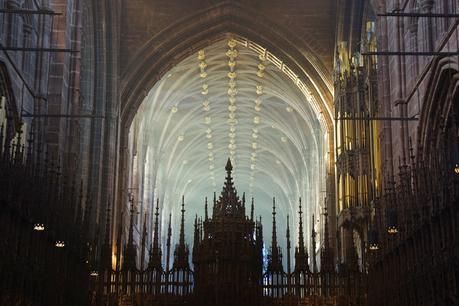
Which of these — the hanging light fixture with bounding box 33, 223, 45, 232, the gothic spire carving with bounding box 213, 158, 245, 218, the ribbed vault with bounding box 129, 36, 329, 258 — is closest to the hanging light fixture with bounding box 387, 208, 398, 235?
the gothic spire carving with bounding box 213, 158, 245, 218

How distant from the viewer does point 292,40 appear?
3234cm

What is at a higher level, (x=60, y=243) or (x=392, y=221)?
(x=392, y=221)

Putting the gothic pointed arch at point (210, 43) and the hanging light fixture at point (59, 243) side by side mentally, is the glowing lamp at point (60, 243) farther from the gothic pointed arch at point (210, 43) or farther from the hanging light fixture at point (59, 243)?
the gothic pointed arch at point (210, 43)

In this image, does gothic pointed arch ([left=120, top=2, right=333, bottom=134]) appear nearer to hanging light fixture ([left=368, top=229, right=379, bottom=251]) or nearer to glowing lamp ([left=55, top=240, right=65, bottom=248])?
hanging light fixture ([left=368, top=229, right=379, bottom=251])

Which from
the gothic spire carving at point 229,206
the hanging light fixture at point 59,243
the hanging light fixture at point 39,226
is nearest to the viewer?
the hanging light fixture at point 39,226

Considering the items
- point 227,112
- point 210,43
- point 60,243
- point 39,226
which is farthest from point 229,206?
point 227,112

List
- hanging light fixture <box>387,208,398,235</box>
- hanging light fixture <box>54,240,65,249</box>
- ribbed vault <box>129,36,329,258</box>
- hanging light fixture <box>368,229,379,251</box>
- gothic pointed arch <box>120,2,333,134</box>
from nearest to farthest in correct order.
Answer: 1. hanging light fixture <box>387,208,398,235</box>
2. hanging light fixture <box>54,240,65,249</box>
3. hanging light fixture <box>368,229,379,251</box>
4. gothic pointed arch <box>120,2,333,134</box>
5. ribbed vault <box>129,36,329,258</box>

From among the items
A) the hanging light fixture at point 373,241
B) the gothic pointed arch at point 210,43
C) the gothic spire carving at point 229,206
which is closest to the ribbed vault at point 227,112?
the gothic pointed arch at point 210,43

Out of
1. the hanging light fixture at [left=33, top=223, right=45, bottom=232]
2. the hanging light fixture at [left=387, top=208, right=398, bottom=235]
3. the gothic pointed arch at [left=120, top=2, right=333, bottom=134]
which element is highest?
the gothic pointed arch at [left=120, top=2, right=333, bottom=134]

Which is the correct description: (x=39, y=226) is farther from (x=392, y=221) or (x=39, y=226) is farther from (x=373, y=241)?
(x=373, y=241)

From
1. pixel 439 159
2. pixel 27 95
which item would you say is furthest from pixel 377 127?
pixel 27 95

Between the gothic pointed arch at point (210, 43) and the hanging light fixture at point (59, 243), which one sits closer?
the hanging light fixture at point (59, 243)

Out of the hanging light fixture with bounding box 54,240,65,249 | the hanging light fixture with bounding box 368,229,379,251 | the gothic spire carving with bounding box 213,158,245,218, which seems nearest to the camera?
the hanging light fixture with bounding box 54,240,65,249

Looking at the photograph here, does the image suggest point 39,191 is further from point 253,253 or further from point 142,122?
point 142,122
